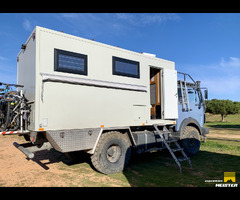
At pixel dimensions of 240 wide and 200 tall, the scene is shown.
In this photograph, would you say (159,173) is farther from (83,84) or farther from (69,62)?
(69,62)

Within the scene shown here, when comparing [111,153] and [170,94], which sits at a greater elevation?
[170,94]

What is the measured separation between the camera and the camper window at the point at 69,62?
4.95 meters

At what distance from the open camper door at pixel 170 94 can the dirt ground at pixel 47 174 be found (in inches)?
136

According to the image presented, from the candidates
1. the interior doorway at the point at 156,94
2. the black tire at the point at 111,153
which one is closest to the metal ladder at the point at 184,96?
the interior doorway at the point at 156,94

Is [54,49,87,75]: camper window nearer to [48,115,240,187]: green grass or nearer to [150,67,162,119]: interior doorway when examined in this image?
[48,115,240,187]: green grass

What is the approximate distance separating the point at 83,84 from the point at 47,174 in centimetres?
294

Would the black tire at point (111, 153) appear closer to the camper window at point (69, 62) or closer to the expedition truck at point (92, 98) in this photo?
the expedition truck at point (92, 98)

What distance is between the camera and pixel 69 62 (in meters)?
5.14

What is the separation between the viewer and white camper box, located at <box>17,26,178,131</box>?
4.72 m

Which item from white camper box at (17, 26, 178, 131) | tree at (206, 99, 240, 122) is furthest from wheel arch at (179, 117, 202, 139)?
tree at (206, 99, 240, 122)

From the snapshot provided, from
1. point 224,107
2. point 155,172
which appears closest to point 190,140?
point 155,172

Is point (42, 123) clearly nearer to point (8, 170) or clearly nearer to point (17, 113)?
point (17, 113)
